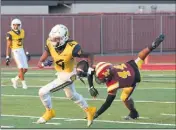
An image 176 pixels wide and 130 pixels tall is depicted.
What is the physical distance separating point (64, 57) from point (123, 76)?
42.8 inches

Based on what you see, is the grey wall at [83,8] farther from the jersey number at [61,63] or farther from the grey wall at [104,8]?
the jersey number at [61,63]

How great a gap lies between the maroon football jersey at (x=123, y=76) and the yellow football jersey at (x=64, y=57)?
784 millimetres

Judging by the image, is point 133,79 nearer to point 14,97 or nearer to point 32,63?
point 14,97

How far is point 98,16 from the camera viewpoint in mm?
37156

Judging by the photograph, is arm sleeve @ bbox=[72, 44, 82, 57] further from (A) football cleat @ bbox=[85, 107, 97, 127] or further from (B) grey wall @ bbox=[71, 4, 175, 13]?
→ (B) grey wall @ bbox=[71, 4, 175, 13]

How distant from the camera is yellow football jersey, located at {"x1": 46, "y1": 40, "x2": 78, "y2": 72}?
1259 centimetres

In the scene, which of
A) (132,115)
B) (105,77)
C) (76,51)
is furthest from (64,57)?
(132,115)

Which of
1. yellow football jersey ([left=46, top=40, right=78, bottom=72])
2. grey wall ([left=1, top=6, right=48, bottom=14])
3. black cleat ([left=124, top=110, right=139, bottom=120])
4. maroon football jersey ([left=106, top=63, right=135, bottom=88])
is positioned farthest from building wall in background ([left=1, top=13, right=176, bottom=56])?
maroon football jersey ([left=106, top=63, right=135, bottom=88])

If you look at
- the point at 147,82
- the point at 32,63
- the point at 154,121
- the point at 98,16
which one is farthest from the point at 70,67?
the point at 98,16

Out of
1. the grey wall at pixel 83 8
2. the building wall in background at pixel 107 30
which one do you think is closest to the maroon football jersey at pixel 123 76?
the building wall in background at pixel 107 30

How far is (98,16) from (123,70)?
24.5 meters

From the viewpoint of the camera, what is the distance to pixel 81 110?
592 inches

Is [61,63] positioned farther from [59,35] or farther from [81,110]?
[81,110]

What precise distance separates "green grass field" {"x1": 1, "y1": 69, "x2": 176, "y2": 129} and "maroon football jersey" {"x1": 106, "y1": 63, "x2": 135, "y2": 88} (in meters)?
0.73
